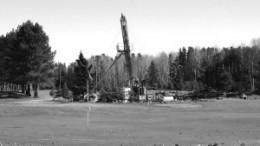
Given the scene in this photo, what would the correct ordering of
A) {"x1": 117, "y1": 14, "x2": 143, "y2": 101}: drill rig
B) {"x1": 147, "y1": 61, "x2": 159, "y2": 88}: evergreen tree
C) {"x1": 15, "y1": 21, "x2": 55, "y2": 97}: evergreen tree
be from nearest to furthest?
{"x1": 117, "y1": 14, "x2": 143, "y2": 101}: drill rig < {"x1": 15, "y1": 21, "x2": 55, "y2": 97}: evergreen tree < {"x1": 147, "y1": 61, "x2": 159, "y2": 88}: evergreen tree

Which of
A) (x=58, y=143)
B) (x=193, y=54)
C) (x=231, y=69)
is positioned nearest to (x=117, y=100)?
(x=231, y=69)

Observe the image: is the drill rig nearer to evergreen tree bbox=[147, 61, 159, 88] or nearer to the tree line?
the tree line

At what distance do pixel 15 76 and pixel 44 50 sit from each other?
325 inches

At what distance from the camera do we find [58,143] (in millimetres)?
20141

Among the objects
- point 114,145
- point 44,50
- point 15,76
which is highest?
point 44,50

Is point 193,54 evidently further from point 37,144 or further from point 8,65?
point 37,144

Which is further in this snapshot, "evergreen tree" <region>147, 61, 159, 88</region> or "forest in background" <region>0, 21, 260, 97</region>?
"evergreen tree" <region>147, 61, 159, 88</region>

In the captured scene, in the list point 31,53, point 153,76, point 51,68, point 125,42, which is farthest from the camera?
point 153,76

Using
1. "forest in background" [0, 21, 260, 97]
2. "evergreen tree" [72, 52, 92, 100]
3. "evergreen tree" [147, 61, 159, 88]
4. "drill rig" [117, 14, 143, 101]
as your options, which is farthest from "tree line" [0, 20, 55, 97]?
"evergreen tree" [147, 61, 159, 88]

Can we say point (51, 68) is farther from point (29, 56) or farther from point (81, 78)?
point (81, 78)

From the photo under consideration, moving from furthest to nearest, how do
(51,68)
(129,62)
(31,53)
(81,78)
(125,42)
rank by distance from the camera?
(81,78), (51,68), (31,53), (129,62), (125,42)

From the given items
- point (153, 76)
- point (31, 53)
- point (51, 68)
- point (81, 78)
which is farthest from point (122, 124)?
point (153, 76)

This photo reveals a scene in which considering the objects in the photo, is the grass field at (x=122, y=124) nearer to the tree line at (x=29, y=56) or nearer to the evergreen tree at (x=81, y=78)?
the tree line at (x=29, y=56)

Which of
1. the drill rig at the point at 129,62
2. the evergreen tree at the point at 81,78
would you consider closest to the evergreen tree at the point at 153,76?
the evergreen tree at the point at 81,78
